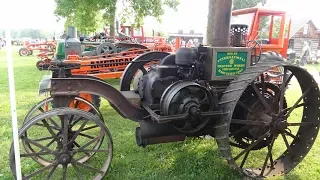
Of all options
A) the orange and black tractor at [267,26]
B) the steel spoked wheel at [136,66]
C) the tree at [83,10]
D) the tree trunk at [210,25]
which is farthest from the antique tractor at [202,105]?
the tree at [83,10]

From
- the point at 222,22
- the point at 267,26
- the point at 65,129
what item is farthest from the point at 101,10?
the point at 65,129

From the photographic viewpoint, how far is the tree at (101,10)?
14609mm

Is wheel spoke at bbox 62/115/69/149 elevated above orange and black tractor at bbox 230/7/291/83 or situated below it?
below

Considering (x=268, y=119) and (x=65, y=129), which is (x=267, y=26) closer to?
(x=268, y=119)

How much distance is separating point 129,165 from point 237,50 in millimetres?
2013

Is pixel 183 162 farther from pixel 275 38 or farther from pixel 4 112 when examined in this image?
pixel 275 38

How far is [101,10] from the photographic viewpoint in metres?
15.9

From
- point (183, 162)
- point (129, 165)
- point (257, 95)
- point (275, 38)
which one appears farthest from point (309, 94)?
point (275, 38)

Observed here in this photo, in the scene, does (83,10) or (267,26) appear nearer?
(267,26)

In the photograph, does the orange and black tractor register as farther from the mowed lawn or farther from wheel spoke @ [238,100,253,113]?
wheel spoke @ [238,100,253,113]

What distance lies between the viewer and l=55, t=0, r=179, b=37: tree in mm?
14609

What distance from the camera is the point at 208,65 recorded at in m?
3.41

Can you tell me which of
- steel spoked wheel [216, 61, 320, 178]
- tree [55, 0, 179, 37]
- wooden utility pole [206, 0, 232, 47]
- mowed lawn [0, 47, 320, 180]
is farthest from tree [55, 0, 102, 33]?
steel spoked wheel [216, 61, 320, 178]

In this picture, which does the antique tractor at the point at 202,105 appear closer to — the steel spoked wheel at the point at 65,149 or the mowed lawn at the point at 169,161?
the steel spoked wheel at the point at 65,149
